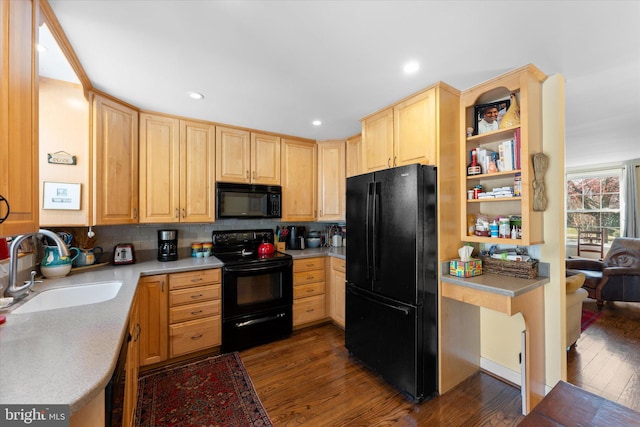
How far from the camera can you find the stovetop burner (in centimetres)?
280

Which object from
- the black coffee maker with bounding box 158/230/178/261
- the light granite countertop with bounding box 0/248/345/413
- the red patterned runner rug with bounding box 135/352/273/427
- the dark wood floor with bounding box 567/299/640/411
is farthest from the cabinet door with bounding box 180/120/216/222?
the dark wood floor with bounding box 567/299/640/411

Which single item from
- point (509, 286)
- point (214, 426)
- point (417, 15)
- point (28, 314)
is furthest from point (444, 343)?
point (28, 314)

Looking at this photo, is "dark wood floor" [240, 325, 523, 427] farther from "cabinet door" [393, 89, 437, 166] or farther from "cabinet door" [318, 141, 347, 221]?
"cabinet door" [393, 89, 437, 166]

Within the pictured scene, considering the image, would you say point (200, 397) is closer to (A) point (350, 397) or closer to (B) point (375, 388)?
(A) point (350, 397)

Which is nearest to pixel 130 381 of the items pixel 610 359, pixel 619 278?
pixel 610 359

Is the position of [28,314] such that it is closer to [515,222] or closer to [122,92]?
[122,92]

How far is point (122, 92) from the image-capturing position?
2.10 metres

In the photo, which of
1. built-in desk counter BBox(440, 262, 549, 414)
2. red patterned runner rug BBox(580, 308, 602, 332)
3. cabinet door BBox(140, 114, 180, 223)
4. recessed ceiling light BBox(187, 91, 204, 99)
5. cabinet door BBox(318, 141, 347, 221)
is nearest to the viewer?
built-in desk counter BBox(440, 262, 549, 414)

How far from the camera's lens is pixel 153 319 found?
7.32ft

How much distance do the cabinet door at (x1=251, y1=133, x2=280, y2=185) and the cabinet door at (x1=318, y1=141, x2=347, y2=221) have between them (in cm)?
60

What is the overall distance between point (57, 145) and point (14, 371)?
1.78 m

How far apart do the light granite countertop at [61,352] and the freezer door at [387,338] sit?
5.57 ft

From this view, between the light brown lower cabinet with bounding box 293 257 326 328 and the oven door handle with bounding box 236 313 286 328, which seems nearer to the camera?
the oven door handle with bounding box 236 313 286 328

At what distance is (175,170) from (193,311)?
1.38m
